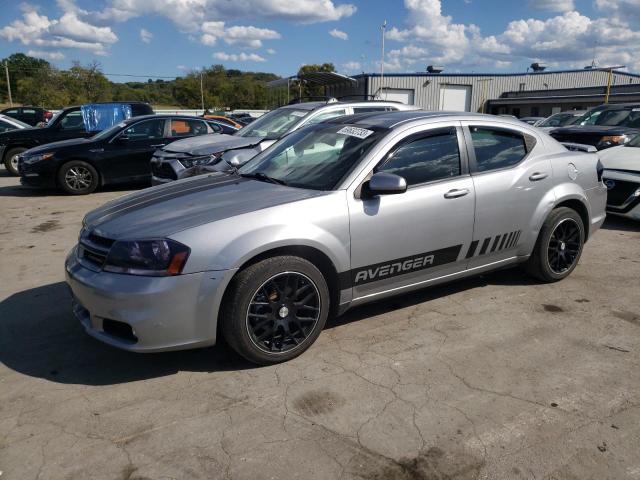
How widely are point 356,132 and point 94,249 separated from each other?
7.00 feet

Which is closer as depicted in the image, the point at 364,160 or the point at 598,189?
the point at 364,160

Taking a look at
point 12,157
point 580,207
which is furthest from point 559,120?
point 12,157

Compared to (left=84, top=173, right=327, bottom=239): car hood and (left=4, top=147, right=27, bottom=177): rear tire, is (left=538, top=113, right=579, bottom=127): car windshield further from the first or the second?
(left=84, top=173, right=327, bottom=239): car hood

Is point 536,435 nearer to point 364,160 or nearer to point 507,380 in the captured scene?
point 507,380

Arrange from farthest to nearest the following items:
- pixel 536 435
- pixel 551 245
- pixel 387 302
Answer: pixel 551 245
pixel 387 302
pixel 536 435

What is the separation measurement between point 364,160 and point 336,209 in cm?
50

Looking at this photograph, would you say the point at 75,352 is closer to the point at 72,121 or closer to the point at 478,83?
the point at 72,121

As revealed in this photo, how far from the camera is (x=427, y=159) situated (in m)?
4.09

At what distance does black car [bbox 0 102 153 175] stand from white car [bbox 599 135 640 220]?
36.4 ft

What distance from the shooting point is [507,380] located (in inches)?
129

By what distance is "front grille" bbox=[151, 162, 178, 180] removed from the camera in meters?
8.00

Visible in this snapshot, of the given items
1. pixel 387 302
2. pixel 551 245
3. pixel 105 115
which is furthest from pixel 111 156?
pixel 551 245

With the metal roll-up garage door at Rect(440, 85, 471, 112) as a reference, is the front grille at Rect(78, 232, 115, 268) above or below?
below

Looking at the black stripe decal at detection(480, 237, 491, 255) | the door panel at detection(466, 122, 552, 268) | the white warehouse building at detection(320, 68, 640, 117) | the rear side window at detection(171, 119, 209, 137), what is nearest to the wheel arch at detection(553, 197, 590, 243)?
the door panel at detection(466, 122, 552, 268)
